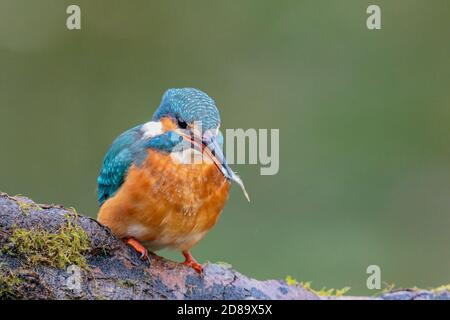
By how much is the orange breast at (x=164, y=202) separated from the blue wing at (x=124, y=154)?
0.13ft

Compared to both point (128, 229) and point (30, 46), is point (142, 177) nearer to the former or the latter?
point (128, 229)

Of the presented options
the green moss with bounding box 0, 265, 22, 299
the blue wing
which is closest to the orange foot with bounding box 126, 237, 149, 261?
the blue wing

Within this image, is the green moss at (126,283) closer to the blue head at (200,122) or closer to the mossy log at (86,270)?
the mossy log at (86,270)

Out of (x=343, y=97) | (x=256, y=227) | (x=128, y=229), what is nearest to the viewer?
(x=128, y=229)

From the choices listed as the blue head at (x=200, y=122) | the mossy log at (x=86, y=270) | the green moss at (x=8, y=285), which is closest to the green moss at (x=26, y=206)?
the mossy log at (x=86, y=270)

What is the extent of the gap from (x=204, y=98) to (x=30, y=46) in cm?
499

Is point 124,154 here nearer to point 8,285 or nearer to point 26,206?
point 26,206

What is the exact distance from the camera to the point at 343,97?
6863 mm

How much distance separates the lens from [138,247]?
2602 millimetres

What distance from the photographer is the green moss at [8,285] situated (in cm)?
216

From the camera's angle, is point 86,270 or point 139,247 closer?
point 86,270

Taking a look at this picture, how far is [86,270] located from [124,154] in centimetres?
68

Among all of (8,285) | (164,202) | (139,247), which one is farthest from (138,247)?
(8,285)
